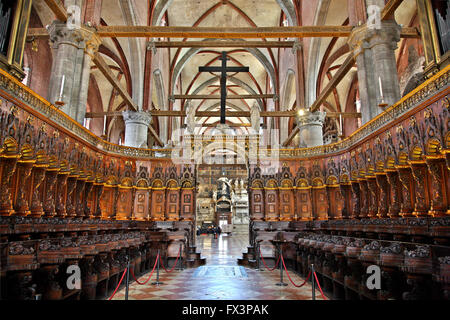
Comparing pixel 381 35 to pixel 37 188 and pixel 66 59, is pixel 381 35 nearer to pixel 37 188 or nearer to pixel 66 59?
pixel 66 59

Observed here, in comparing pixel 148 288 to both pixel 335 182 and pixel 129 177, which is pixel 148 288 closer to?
pixel 129 177

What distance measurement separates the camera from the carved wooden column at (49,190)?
9250mm

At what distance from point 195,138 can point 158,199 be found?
153 inches

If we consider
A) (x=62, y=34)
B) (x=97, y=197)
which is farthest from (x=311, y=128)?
(x=62, y=34)

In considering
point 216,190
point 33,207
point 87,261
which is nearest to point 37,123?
point 33,207

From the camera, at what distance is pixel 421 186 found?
7992 mm

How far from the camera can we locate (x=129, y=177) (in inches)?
Answer: 583

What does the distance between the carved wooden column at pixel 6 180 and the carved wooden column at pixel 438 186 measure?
34.6ft

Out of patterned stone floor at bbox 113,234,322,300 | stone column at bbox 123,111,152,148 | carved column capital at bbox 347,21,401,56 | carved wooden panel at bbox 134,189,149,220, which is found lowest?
patterned stone floor at bbox 113,234,322,300

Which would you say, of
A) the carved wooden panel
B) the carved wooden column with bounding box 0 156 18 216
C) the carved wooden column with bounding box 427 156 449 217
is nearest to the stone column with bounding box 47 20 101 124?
the carved wooden column with bounding box 0 156 18 216

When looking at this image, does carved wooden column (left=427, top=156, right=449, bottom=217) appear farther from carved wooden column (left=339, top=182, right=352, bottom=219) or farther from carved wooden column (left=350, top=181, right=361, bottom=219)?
carved wooden column (left=339, top=182, right=352, bottom=219)

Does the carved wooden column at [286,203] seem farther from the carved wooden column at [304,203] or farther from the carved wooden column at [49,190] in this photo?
the carved wooden column at [49,190]

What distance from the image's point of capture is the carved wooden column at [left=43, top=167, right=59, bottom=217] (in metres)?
9.25
